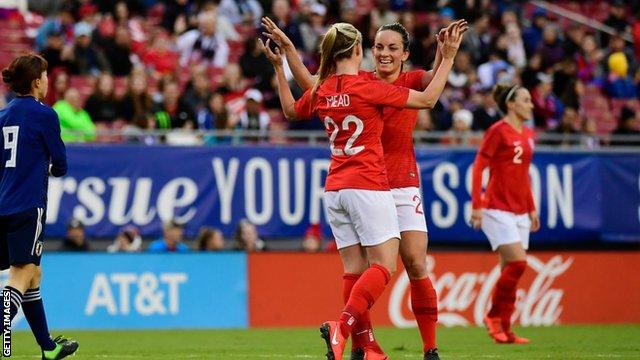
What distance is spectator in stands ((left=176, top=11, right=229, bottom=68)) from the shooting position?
72.4 feet

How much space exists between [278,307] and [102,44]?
6.12m

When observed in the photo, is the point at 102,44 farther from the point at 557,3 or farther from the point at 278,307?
the point at 557,3

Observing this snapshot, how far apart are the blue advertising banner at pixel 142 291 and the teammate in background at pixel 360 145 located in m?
8.04

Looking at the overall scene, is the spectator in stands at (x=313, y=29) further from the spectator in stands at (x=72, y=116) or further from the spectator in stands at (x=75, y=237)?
the spectator in stands at (x=75, y=237)

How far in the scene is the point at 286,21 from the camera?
22547 millimetres

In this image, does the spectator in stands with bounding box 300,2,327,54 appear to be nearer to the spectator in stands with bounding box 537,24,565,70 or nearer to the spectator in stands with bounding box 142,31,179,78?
the spectator in stands with bounding box 142,31,179,78

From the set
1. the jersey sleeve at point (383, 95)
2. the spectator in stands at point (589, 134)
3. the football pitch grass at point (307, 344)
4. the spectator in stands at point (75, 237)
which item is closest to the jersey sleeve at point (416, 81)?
the jersey sleeve at point (383, 95)

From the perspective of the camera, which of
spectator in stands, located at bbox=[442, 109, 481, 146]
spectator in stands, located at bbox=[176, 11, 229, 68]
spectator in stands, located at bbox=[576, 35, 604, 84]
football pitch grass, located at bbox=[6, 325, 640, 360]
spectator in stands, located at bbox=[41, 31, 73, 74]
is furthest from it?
spectator in stands, located at bbox=[576, 35, 604, 84]

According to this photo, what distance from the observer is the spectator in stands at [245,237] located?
18.0m

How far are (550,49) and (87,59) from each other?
9.01m

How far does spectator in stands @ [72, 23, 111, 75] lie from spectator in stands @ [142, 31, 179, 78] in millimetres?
899

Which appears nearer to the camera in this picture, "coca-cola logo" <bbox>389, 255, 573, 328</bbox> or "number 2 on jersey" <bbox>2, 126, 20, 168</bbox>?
"number 2 on jersey" <bbox>2, 126, 20, 168</bbox>

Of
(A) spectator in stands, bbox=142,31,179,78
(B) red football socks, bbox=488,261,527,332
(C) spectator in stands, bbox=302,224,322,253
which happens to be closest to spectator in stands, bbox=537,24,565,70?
(A) spectator in stands, bbox=142,31,179,78

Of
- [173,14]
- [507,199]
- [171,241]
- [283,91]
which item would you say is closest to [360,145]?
[283,91]
